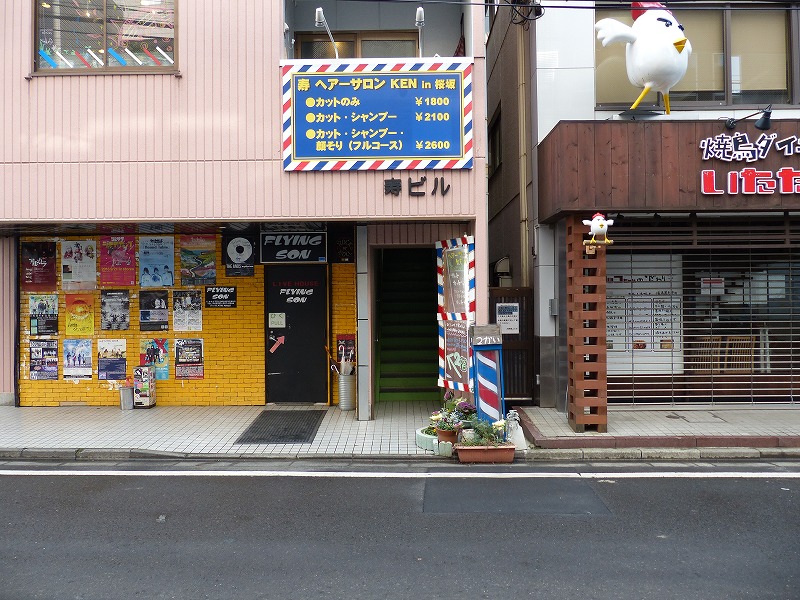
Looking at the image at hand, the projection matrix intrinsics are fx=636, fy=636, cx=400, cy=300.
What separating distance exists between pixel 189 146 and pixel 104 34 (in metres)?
2.22

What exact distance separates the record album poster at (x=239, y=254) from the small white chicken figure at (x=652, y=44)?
665cm

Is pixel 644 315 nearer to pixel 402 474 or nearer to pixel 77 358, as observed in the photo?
pixel 402 474

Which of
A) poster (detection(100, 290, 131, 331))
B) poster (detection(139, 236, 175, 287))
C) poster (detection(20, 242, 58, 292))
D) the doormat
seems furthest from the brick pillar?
poster (detection(20, 242, 58, 292))

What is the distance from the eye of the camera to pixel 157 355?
1134cm

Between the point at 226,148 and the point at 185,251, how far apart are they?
112 inches

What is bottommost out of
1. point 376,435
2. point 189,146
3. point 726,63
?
A: point 376,435

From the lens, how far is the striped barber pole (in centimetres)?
852

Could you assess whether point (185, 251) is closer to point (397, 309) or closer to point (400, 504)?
point (397, 309)

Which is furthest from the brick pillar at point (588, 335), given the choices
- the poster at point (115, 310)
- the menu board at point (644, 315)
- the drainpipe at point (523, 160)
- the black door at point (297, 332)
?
the poster at point (115, 310)

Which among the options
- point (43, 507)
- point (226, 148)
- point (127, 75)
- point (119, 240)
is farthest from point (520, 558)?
point (119, 240)

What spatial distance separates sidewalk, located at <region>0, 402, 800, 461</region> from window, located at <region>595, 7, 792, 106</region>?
16.7 feet

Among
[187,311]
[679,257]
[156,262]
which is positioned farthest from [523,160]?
[156,262]

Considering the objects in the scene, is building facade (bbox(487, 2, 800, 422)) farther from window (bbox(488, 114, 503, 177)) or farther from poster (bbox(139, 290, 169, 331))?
poster (bbox(139, 290, 169, 331))

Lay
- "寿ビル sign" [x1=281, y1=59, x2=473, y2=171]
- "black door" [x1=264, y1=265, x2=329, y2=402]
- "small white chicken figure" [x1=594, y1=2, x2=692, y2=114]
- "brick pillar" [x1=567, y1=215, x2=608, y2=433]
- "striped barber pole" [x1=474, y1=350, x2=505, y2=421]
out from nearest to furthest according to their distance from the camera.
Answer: "striped barber pole" [x1=474, y1=350, x2=505, y2=421] < "brick pillar" [x1=567, y1=215, x2=608, y2=433] < "small white chicken figure" [x1=594, y1=2, x2=692, y2=114] < "寿ビル sign" [x1=281, y1=59, x2=473, y2=171] < "black door" [x1=264, y1=265, x2=329, y2=402]
